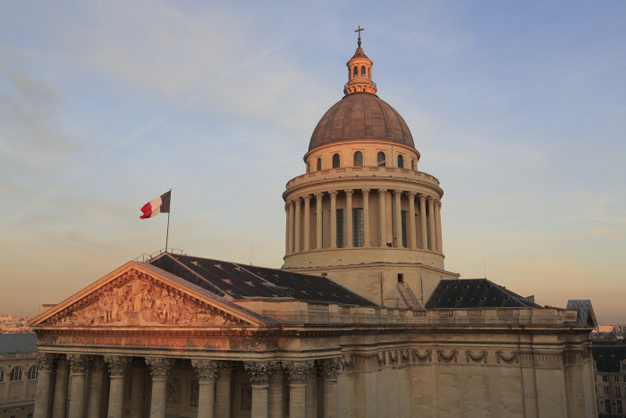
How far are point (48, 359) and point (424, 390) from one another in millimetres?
30265

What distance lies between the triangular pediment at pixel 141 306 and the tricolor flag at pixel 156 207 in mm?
7218

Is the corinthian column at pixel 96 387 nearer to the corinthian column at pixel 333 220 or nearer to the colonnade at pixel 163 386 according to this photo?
the colonnade at pixel 163 386

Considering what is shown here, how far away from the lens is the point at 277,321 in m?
32.2

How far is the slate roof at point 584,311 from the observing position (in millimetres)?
53081

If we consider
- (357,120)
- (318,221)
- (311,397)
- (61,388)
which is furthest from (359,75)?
(61,388)

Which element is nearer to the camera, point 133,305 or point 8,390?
point 133,305

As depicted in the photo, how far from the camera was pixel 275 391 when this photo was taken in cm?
3192

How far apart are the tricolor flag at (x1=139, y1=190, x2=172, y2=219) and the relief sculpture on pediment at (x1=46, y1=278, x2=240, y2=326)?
758 cm

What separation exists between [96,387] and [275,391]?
15417 mm

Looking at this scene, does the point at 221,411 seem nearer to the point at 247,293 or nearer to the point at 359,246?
the point at 247,293

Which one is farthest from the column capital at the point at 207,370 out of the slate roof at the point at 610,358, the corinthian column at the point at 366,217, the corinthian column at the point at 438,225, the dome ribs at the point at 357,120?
the slate roof at the point at 610,358

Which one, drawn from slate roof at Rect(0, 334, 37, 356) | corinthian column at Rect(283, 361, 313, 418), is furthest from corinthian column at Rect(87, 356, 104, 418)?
slate roof at Rect(0, 334, 37, 356)

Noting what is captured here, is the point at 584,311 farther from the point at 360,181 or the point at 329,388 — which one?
the point at 329,388

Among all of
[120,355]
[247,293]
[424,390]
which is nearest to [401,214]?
[424,390]
